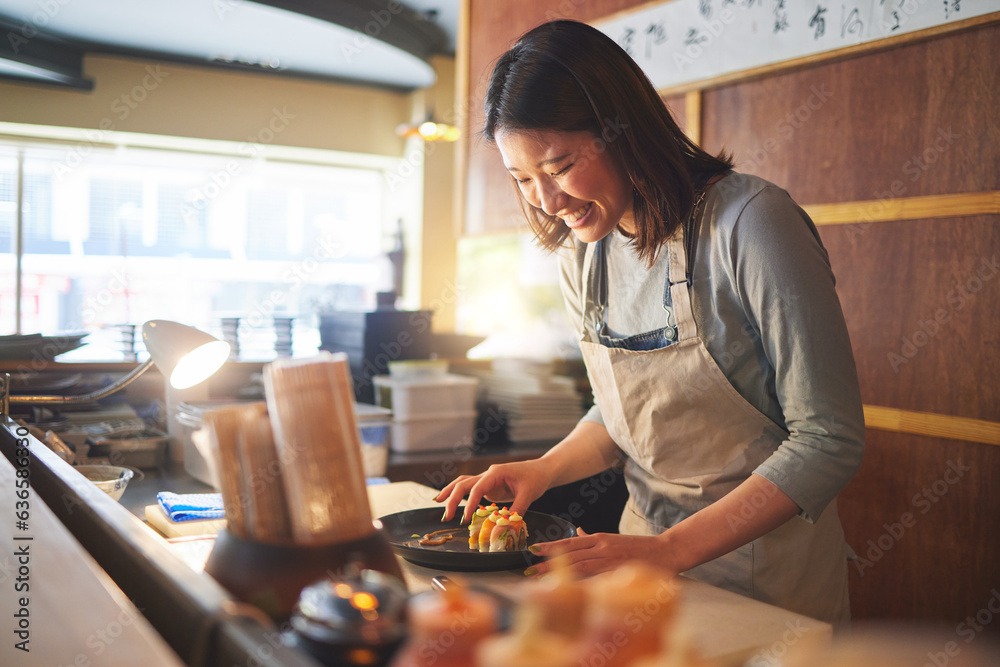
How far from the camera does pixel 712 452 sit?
1424 mm

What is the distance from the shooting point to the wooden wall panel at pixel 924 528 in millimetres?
1928

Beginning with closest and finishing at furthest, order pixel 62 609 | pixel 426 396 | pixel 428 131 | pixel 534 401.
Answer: pixel 62 609, pixel 426 396, pixel 534 401, pixel 428 131

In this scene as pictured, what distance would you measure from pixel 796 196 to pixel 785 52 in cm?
43

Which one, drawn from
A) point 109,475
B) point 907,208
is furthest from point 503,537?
point 907,208

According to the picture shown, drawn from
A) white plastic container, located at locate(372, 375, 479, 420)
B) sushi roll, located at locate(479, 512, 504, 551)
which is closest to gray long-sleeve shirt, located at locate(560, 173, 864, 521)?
sushi roll, located at locate(479, 512, 504, 551)

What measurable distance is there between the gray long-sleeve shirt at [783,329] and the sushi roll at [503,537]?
1.32ft

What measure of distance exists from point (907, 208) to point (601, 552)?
1.51 m

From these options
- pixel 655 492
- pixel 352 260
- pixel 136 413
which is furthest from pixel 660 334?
pixel 352 260

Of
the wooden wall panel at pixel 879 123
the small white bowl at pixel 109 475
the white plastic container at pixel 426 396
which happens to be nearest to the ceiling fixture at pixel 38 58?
the white plastic container at pixel 426 396

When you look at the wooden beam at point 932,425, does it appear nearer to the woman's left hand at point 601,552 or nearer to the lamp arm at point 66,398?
the woman's left hand at point 601,552

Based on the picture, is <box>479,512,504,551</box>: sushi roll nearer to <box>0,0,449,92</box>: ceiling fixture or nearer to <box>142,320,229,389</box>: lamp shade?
<box>142,320,229,389</box>: lamp shade

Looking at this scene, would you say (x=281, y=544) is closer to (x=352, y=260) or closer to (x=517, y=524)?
(x=517, y=524)

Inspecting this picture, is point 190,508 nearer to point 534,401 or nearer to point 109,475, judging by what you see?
point 109,475

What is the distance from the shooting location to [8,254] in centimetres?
654
